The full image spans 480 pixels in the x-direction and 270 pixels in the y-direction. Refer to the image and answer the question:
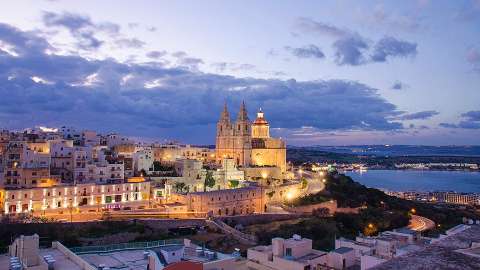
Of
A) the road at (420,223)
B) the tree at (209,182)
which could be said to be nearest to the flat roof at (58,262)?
the tree at (209,182)

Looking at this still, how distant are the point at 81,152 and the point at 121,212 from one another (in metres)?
7.25

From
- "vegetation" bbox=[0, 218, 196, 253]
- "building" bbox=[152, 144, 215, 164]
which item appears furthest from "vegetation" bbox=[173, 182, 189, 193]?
"vegetation" bbox=[0, 218, 196, 253]

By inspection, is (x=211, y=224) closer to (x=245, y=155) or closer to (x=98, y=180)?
(x=98, y=180)

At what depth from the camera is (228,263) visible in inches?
551

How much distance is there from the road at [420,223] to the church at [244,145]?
14910 mm

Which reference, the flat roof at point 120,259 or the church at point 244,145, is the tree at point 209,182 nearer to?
the church at point 244,145

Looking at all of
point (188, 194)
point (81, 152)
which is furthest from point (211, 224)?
point (81, 152)

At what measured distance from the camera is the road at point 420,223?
3680cm

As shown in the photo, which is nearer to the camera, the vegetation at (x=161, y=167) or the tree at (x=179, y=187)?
the tree at (x=179, y=187)

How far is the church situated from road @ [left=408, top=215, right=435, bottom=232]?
48.9ft

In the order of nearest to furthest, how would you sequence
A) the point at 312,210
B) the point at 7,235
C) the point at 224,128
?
1. the point at 7,235
2. the point at 312,210
3. the point at 224,128

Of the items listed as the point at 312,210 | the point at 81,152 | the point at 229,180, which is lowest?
the point at 312,210

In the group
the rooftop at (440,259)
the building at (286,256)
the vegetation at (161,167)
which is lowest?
the building at (286,256)

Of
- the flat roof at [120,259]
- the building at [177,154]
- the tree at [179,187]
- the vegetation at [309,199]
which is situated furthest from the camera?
the building at [177,154]
